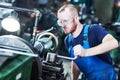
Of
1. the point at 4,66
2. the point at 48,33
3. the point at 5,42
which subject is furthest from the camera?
the point at 48,33

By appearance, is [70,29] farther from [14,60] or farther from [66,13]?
[14,60]

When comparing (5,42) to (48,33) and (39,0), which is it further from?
(39,0)

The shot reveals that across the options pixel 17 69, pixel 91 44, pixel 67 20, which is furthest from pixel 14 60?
pixel 91 44

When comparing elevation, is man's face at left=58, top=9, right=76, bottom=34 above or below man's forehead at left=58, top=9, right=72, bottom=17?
below

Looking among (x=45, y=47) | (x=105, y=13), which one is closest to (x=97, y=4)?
(x=105, y=13)

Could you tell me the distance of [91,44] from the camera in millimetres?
2109

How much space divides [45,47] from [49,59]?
Answer: 97 millimetres

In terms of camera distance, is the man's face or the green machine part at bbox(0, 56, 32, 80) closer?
the green machine part at bbox(0, 56, 32, 80)

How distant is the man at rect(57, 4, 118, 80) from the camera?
6.45 feet

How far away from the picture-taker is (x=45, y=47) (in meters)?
2.10

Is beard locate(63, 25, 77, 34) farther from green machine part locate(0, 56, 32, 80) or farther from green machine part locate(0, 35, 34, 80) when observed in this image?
green machine part locate(0, 56, 32, 80)

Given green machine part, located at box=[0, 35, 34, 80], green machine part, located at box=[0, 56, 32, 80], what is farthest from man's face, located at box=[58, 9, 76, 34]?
green machine part, located at box=[0, 56, 32, 80]

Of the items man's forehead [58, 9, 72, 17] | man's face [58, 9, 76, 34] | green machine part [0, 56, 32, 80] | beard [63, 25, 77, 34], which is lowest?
green machine part [0, 56, 32, 80]

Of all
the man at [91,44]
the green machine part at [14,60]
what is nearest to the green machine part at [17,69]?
the green machine part at [14,60]
